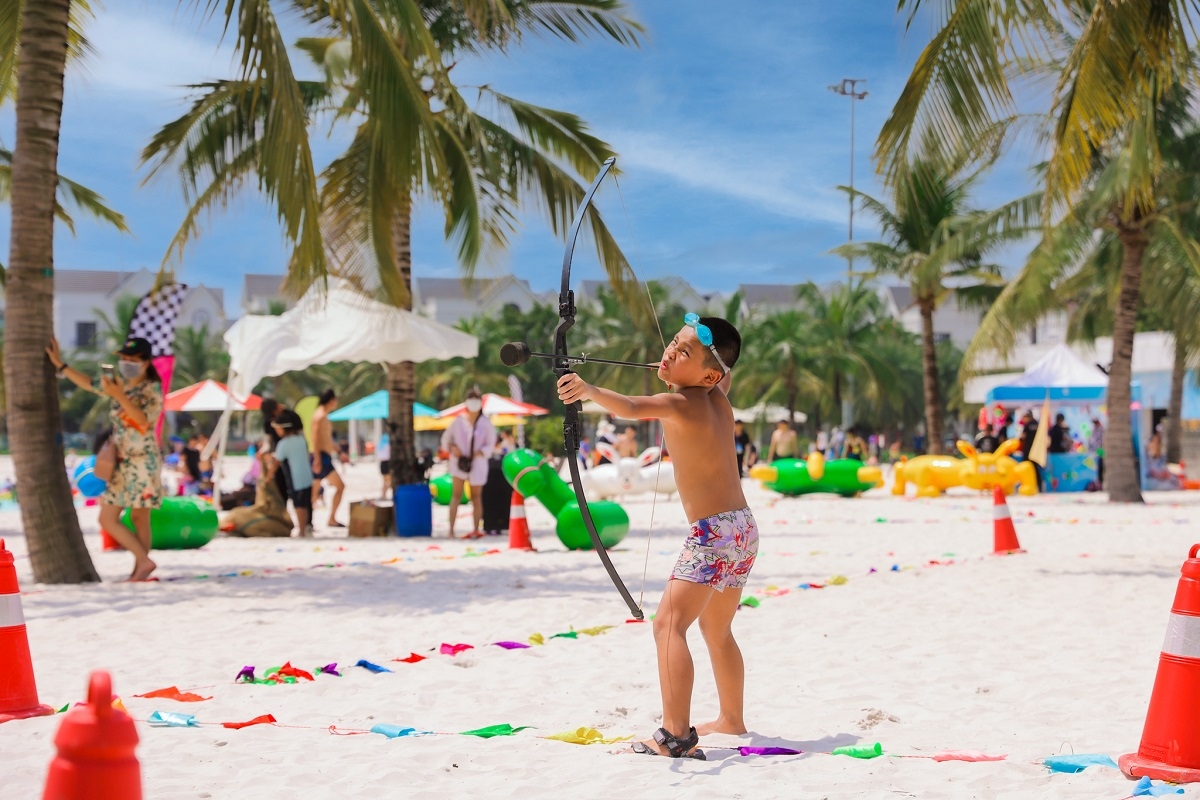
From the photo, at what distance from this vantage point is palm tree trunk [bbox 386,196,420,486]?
46.9ft

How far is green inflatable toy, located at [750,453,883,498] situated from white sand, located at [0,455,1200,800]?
8.56m

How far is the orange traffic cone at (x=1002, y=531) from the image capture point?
416 inches

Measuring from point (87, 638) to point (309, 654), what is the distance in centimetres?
144

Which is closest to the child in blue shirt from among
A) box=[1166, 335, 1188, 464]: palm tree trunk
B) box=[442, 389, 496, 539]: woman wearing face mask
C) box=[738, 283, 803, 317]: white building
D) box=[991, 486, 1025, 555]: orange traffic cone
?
box=[442, 389, 496, 539]: woman wearing face mask

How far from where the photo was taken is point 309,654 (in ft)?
20.0

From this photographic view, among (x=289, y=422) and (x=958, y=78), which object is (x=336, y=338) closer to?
(x=289, y=422)

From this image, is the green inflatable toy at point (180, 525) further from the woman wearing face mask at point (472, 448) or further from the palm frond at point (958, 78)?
the palm frond at point (958, 78)

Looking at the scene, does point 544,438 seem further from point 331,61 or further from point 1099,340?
point 331,61

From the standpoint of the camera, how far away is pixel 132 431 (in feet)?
27.8

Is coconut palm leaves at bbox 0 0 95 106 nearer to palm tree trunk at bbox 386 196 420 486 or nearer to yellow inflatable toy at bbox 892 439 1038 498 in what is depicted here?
palm tree trunk at bbox 386 196 420 486

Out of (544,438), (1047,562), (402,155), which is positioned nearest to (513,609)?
(402,155)

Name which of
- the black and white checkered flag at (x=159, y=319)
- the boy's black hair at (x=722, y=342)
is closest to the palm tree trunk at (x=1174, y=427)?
the black and white checkered flag at (x=159, y=319)

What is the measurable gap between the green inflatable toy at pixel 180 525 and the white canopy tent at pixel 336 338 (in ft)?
7.04

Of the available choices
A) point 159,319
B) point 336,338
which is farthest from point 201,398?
point 336,338
